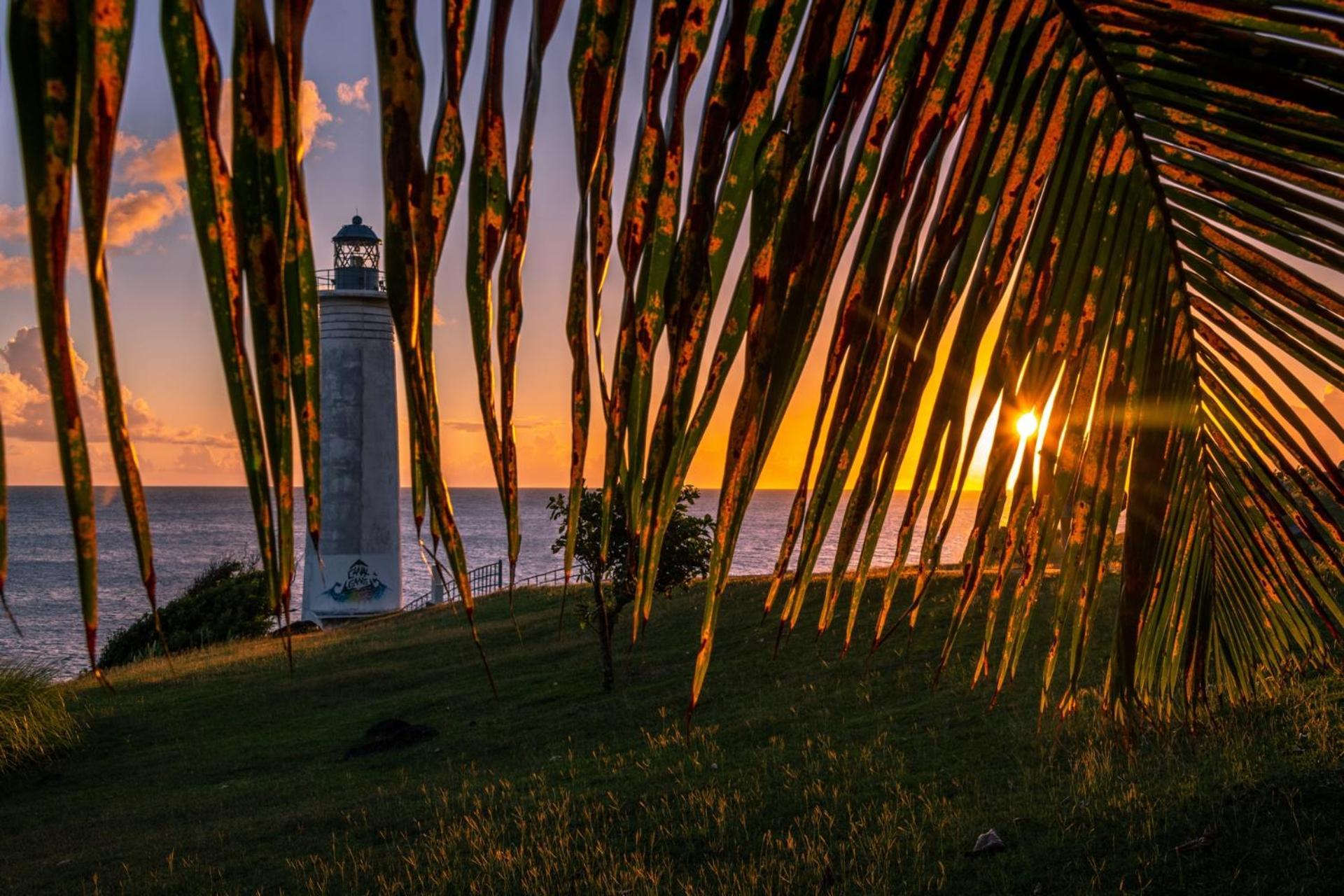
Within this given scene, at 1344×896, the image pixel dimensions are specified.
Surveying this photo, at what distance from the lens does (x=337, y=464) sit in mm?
31172

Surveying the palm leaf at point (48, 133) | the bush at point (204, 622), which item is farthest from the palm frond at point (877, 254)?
the bush at point (204, 622)

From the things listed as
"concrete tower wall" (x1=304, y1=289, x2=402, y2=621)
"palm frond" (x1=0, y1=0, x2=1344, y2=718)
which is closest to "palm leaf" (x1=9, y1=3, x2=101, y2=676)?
"palm frond" (x1=0, y1=0, x2=1344, y2=718)

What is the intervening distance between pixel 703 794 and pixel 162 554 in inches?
4267

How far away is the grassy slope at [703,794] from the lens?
643 centimetres

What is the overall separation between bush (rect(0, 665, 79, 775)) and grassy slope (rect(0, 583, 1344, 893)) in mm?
391

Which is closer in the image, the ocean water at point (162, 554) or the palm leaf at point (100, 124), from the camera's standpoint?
the palm leaf at point (100, 124)

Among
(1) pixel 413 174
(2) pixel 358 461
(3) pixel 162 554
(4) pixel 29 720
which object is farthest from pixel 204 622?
(3) pixel 162 554

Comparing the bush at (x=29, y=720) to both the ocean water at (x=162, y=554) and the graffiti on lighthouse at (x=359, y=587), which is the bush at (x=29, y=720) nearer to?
the ocean water at (x=162, y=554)

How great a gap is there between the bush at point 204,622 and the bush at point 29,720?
42.5 feet

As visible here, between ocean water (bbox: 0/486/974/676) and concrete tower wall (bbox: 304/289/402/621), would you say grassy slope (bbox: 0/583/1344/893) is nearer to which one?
ocean water (bbox: 0/486/974/676)

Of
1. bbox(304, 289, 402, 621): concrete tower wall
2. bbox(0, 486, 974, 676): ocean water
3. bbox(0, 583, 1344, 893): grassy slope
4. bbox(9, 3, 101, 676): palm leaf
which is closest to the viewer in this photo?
bbox(9, 3, 101, 676): palm leaf

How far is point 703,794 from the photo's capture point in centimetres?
902

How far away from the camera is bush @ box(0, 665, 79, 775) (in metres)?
14.4

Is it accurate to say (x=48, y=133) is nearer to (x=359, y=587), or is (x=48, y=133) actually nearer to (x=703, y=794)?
(x=703, y=794)
